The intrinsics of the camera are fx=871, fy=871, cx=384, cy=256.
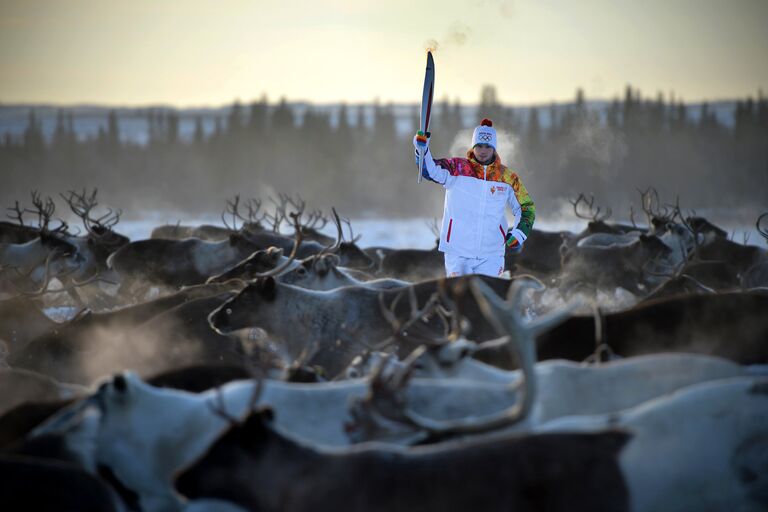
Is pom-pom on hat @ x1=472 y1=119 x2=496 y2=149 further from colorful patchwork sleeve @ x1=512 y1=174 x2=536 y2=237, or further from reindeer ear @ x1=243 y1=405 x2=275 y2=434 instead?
reindeer ear @ x1=243 y1=405 x2=275 y2=434

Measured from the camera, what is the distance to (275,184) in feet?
255

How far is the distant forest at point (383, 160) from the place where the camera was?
70500 millimetres

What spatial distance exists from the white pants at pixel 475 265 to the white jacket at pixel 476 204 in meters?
0.05

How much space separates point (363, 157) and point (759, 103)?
1525 inches

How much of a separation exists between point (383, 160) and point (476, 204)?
244 feet

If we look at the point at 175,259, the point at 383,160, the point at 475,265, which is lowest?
the point at 383,160

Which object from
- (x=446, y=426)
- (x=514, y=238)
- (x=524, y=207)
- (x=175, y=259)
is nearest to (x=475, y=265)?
(x=514, y=238)

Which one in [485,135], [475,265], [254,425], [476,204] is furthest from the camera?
[475,265]

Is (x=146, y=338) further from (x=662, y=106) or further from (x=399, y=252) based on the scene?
(x=662, y=106)

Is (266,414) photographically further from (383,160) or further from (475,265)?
(383,160)

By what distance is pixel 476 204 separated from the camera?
7559 mm

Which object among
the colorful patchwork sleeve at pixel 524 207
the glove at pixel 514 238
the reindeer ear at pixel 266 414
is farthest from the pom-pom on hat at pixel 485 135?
the reindeer ear at pixel 266 414

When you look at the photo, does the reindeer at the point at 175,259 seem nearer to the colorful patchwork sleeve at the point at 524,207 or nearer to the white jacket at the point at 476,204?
the white jacket at the point at 476,204

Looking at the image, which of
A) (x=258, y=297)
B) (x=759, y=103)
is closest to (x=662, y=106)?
(x=759, y=103)
